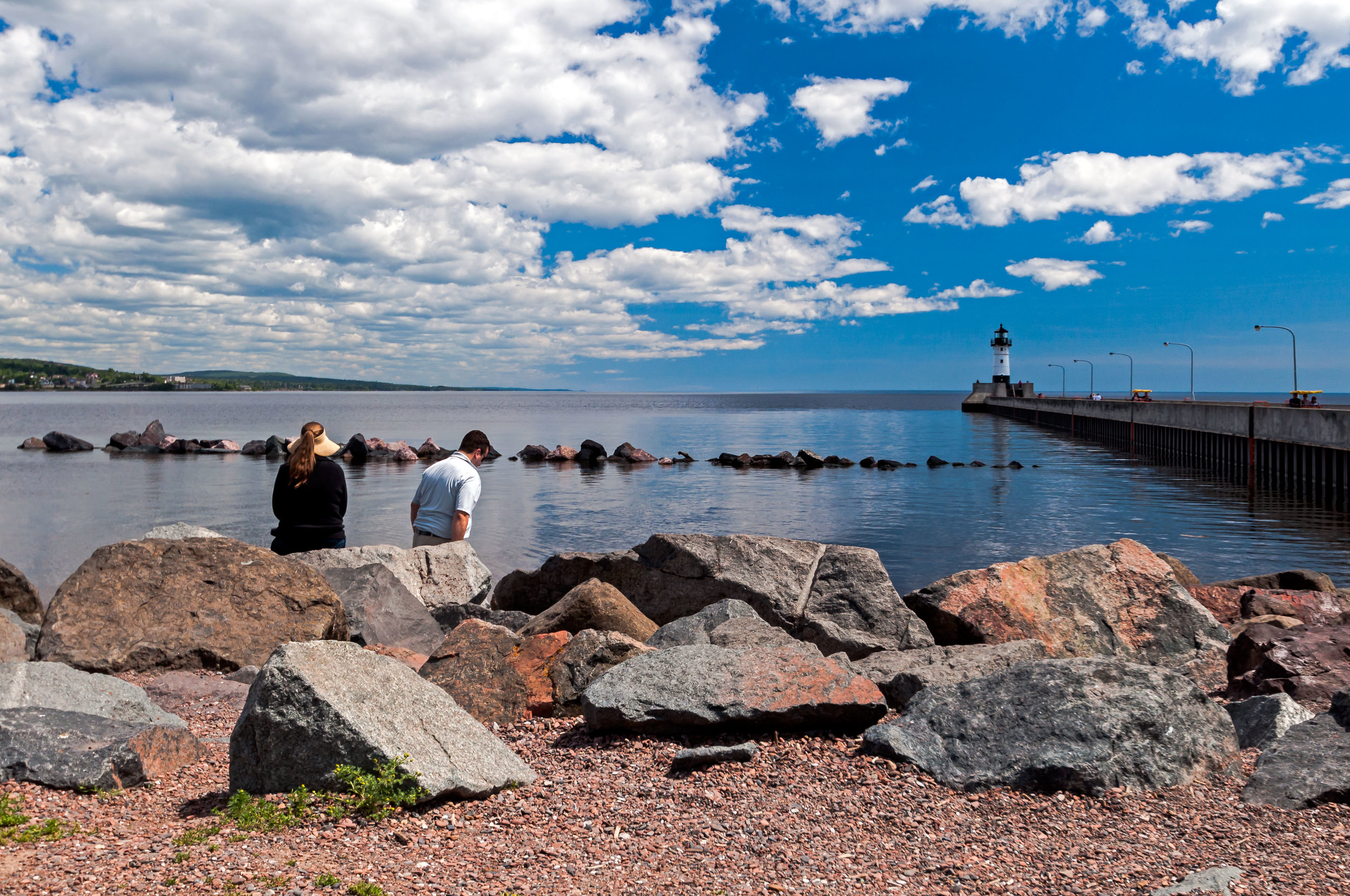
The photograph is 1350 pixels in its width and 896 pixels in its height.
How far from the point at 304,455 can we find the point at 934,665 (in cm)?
679

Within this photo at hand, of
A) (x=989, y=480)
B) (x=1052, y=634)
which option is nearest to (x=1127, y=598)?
(x=1052, y=634)

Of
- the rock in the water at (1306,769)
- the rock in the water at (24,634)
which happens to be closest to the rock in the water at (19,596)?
the rock in the water at (24,634)

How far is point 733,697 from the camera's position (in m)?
5.83

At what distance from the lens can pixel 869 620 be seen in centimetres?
907

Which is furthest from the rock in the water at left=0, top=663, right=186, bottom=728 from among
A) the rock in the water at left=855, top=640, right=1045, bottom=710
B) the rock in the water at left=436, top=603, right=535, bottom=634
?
the rock in the water at left=855, top=640, right=1045, bottom=710

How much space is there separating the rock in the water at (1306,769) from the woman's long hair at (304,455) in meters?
8.68

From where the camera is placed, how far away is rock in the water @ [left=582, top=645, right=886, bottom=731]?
5.79 metres

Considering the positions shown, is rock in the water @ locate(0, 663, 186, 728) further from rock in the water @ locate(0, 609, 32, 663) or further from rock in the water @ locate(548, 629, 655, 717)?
rock in the water @ locate(548, 629, 655, 717)

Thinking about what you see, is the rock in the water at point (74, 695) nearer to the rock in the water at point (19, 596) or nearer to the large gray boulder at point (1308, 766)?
the rock in the water at point (19, 596)

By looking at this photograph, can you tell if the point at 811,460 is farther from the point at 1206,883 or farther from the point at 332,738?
the point at 1206,883

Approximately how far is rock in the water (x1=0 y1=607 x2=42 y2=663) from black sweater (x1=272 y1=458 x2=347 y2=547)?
8.16ft

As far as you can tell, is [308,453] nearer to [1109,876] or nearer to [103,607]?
[103,607]

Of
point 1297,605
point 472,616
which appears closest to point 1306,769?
point 1297,605

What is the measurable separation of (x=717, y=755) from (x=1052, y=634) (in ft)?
14.8
